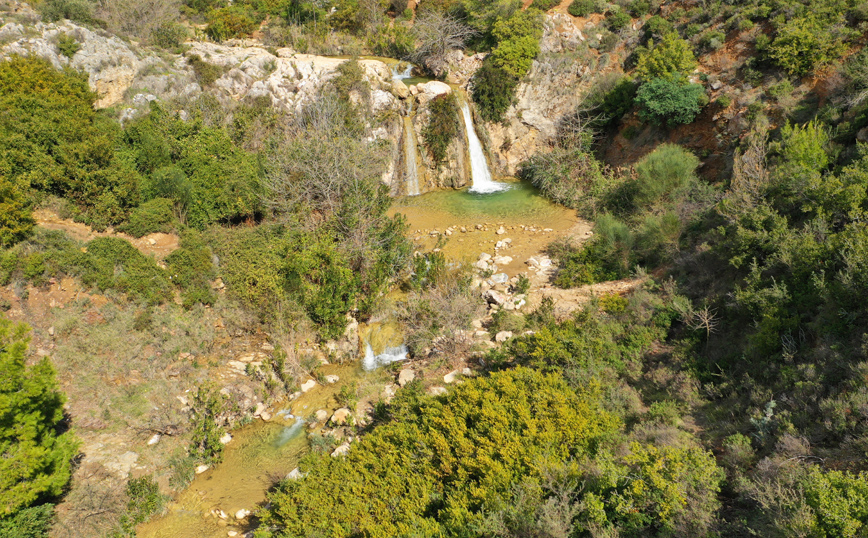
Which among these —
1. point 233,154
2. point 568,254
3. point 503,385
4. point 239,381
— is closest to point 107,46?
point 233,154

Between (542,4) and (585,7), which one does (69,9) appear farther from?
(585,7)

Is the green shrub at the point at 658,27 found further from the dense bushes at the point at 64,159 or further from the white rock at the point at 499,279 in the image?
the dense bushes at the point at 64,159

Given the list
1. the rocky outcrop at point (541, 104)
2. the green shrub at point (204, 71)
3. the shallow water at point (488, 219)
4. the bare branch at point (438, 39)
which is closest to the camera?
the shallow water at point (488, 219)

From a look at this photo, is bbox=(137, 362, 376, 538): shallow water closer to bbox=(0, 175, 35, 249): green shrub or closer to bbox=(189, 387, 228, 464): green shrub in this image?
bbox=(189, 387, 228, 464): green shrub

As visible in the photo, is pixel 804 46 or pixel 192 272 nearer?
pixel 192 272

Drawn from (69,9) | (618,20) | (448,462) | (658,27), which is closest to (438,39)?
(618,20)

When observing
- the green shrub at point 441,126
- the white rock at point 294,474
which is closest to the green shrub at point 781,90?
the green shrub at point 441,126

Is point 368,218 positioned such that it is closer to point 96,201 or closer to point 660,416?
point 96,201
